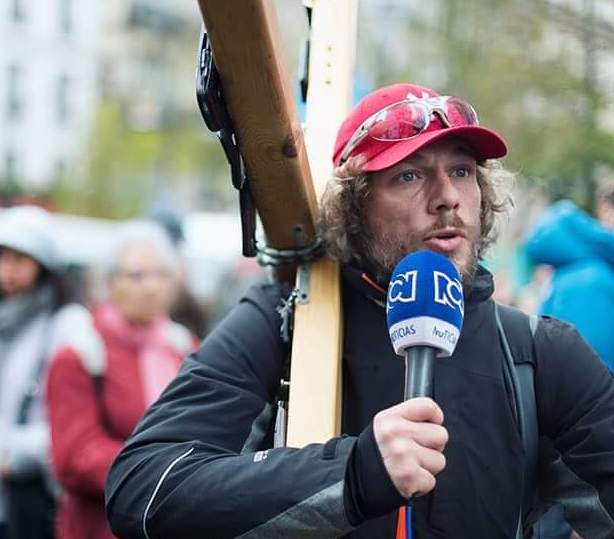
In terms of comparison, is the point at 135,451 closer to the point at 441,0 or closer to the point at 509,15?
the point at 509,15

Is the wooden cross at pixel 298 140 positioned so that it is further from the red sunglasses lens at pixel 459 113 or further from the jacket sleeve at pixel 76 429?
the jacket sleeve at pixel 76 429

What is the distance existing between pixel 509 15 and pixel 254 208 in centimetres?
483

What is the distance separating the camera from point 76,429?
4820 millimetres

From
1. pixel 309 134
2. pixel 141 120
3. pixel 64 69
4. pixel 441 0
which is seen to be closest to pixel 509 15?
pixel 441 0

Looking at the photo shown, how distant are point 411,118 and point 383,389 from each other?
0.61 metres

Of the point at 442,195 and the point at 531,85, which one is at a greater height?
the point at 531,85

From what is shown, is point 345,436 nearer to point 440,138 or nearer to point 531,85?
point 440,138

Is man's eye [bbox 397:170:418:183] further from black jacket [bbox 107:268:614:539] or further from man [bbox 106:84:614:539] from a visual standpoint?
black jacket [bbox 107:268:614:539]

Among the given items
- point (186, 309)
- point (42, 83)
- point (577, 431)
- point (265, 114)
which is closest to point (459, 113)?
point (265, 114)

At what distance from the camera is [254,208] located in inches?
112

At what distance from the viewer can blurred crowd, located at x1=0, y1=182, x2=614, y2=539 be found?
4852 millimetres

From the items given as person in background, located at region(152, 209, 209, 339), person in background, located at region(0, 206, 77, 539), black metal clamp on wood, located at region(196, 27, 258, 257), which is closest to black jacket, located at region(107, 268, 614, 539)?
black metal clamp on wood, located at region(196, 27, 258, 257)

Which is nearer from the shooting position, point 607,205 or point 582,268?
point 582,268

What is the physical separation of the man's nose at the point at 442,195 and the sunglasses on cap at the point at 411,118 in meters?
0.11
